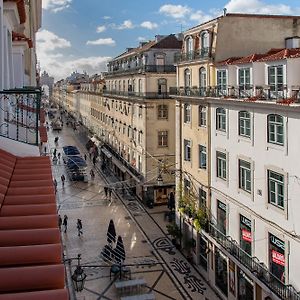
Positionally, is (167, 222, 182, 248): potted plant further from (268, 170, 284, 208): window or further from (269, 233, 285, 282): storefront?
(268, 170, 284, 208): window

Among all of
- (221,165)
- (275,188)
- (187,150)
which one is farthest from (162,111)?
(275,188)

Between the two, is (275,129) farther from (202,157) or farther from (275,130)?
(202,157)

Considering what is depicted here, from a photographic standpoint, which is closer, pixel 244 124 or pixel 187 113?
pixel 244 124

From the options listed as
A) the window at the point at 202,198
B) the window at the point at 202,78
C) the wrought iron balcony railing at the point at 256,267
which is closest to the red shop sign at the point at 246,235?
the wrought iron balcony railing at the point at 256,267

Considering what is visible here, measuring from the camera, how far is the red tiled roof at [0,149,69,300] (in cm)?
343

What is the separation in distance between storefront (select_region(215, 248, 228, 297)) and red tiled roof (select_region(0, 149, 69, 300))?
2087cm

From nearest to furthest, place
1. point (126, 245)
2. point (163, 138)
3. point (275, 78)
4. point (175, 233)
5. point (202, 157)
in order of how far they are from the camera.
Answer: point (275, 78) < point (202, 157) < point (175, 233) < point (126, 245) < point (163, 138)

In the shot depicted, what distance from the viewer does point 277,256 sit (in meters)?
19.8

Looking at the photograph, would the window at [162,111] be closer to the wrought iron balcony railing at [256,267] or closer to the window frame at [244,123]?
the wrought iron balcony railing at [256,267]

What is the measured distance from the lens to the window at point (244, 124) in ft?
72.6

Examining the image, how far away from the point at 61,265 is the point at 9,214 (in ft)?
4.39

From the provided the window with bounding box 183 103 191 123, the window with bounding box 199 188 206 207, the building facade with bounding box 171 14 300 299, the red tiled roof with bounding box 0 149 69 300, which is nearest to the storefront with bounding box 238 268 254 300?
the building facade with bounding box 171 14 300 299

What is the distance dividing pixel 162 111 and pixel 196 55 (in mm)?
15721

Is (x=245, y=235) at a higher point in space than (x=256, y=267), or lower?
higher
